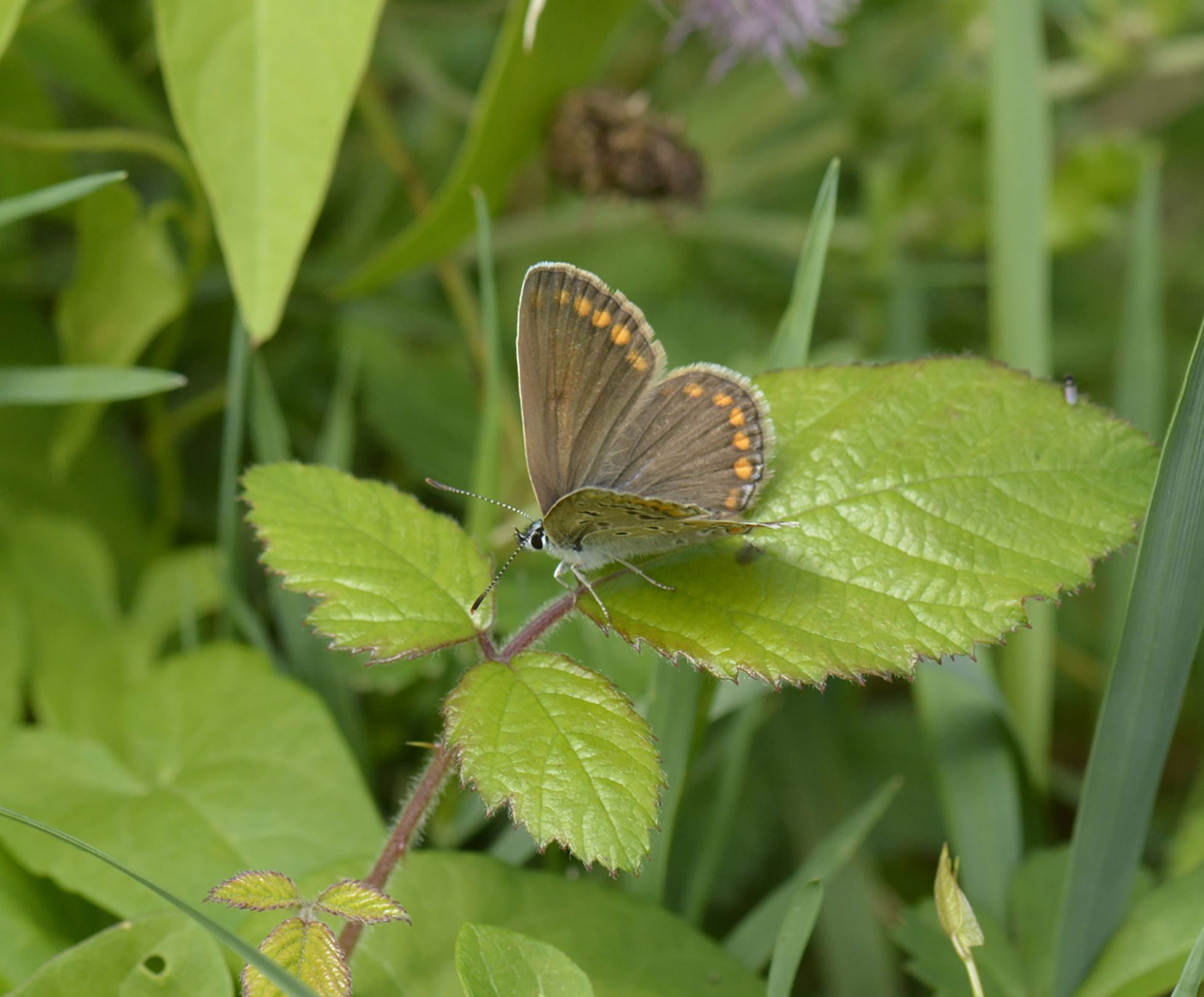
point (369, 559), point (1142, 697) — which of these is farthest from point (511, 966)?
point (1142, 697)

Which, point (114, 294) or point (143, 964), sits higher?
point (114, 294)

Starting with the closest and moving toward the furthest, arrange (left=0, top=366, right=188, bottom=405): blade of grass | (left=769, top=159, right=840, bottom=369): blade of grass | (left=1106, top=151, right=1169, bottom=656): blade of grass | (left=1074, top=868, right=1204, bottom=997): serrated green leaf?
(left=1074, top=868, right=1204, bottom=997): serrated green leaf < (left=769, top=159, right=840, bottom=369): blade of grass < (left=0, top=366, right=188, bottom=405): blade of grass < (left=1106, top=151, right=1169, bottom=656): blade of grass

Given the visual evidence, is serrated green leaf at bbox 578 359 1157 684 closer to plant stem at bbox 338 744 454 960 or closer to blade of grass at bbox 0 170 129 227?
plant stem at bbox 338 744 454 960

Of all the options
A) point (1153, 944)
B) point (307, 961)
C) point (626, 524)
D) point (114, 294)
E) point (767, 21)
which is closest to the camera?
point (307, 961)

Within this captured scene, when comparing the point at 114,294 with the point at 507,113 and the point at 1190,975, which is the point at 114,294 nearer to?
the point at 507,113

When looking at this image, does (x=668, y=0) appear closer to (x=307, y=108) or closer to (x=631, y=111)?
(x=631, y=111)

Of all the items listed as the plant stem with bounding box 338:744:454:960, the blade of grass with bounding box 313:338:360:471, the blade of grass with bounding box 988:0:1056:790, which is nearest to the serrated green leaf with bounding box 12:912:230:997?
the plant stem with bounding box 338:744:454:960

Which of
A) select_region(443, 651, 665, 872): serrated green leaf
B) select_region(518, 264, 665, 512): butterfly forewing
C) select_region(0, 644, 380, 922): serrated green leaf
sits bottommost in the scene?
select_region(0, 644, 380, 922): serrated green leaf

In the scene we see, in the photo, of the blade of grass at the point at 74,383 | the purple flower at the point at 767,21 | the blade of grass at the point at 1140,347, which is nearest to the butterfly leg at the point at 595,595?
the blade of grass at the point at 74,383
